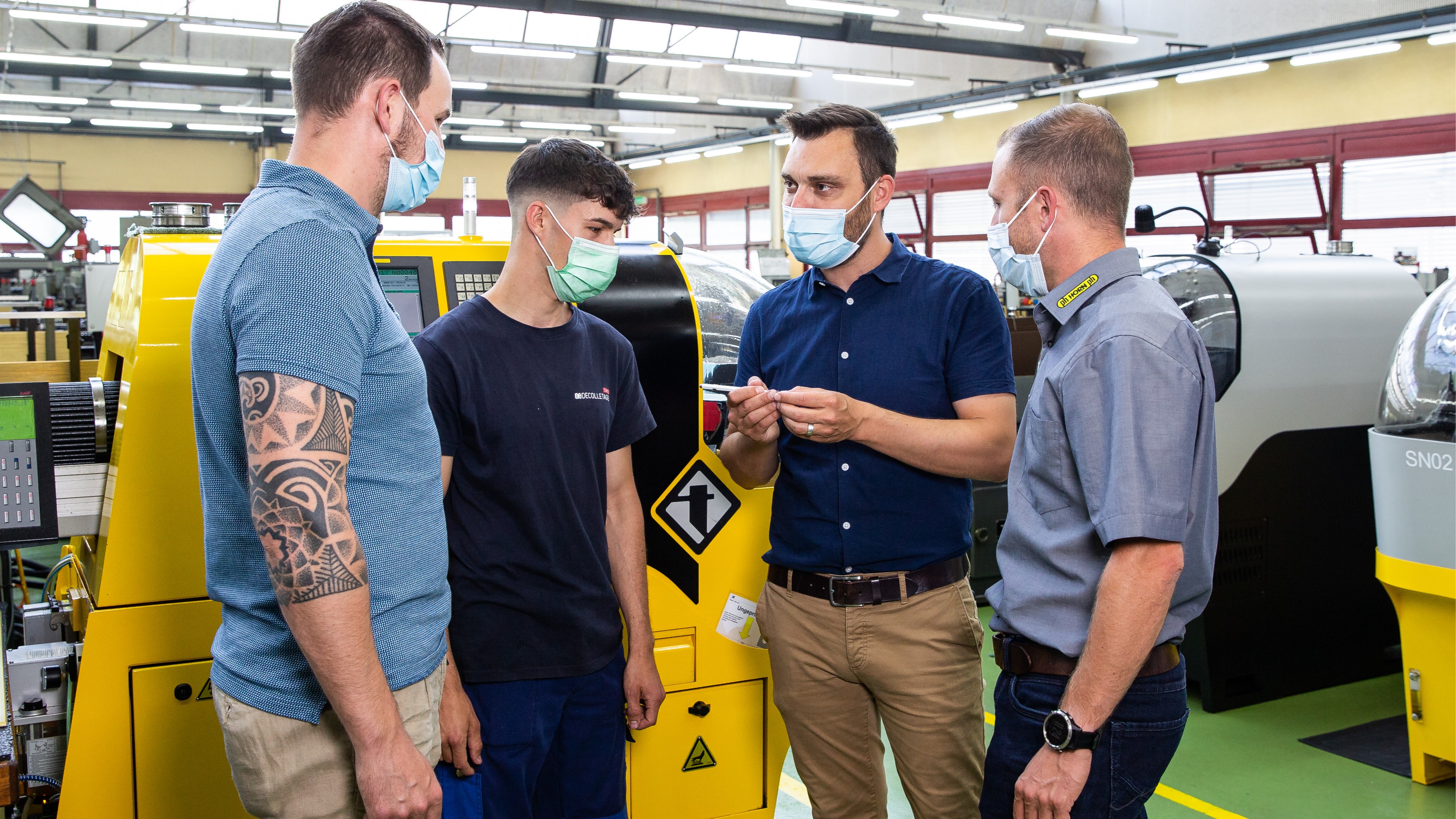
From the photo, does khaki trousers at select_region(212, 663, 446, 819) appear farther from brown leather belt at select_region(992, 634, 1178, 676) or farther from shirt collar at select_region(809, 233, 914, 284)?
shirt collar at select_region(809, 233, 914, 284)

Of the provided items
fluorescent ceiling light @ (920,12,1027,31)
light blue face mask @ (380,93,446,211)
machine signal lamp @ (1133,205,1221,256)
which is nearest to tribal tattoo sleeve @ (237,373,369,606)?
light blue face mask @ (380,93,446,211)

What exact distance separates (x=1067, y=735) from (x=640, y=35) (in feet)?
48.2

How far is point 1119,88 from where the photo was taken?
11391mm

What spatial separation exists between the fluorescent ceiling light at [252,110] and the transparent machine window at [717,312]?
43.2 feet

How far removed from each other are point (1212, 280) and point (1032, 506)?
9.15 feet

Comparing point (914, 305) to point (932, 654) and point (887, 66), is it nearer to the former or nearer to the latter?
point (932, 654)

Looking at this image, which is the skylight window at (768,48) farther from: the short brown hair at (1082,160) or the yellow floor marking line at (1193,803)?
the short brown hair at (1082,160)

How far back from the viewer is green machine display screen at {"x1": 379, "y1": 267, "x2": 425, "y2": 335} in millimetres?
2312

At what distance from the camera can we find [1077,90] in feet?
39.1

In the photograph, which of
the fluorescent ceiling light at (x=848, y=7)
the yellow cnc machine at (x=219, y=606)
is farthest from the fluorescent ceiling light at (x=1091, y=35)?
the yellow cnc machine at (x=219, y=606)

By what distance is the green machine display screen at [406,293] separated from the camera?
2312mm

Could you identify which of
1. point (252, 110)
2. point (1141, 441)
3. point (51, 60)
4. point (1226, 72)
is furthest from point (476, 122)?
point (1141, 441)

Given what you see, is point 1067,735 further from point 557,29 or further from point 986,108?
point 557,29

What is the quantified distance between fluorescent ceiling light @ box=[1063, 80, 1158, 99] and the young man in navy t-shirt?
1035 cm
